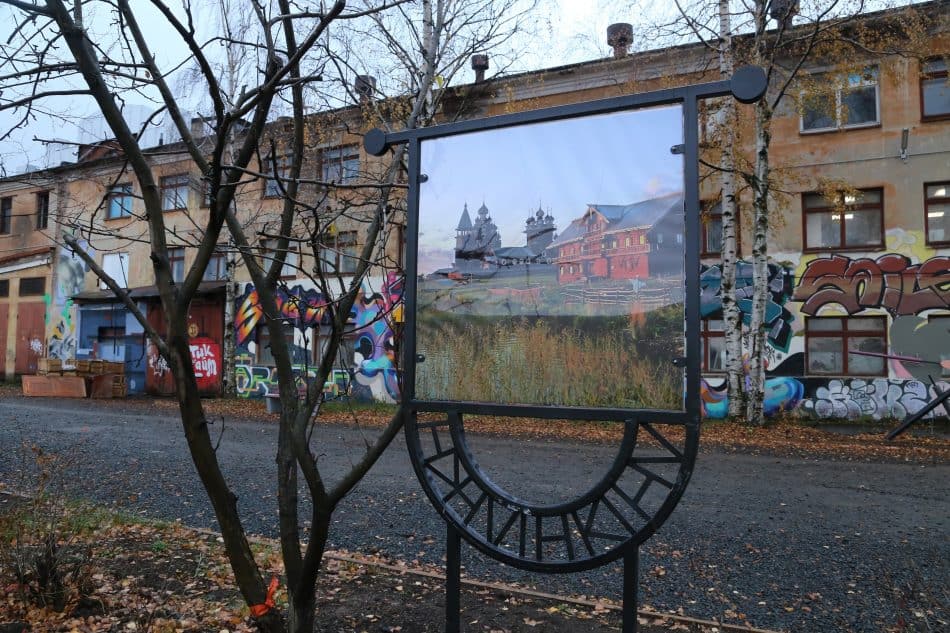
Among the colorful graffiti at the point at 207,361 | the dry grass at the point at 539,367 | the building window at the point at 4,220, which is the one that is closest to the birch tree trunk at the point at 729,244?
the dry grass at the point at 539,367

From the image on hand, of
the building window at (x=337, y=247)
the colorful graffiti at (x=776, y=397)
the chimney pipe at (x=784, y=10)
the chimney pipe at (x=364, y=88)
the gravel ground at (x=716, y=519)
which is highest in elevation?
the chimney pipe at (x=784, y=10)

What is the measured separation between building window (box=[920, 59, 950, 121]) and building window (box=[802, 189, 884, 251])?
6.99ft

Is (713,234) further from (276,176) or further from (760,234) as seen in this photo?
(276,176)

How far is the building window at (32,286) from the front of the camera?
29.5m

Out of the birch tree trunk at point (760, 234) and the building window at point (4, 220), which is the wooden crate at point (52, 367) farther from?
the birch tree trunk at point (760, 234)

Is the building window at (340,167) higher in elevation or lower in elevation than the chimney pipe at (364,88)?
lower

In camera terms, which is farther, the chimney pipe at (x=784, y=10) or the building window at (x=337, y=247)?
the chimney pipe at (x=784, y=10)

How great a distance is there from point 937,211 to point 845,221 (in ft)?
6.34

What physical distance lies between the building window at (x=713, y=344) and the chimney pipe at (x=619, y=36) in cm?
769

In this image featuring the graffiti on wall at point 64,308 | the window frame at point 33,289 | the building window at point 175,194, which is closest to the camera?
the building window at point 175,194

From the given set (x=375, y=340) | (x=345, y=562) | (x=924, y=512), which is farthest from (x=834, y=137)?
(x=345, y=562)

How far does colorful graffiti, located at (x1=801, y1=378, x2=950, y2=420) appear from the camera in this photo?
15680 millimetres

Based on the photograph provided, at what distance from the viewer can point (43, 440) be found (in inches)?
470

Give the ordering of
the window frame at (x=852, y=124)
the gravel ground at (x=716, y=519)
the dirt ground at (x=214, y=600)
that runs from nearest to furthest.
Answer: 1. the dirt ground at (x=214, y=600)
2. the gravel ground at (x=716, y=519)
3. the window frame at (x=852, y=124)
